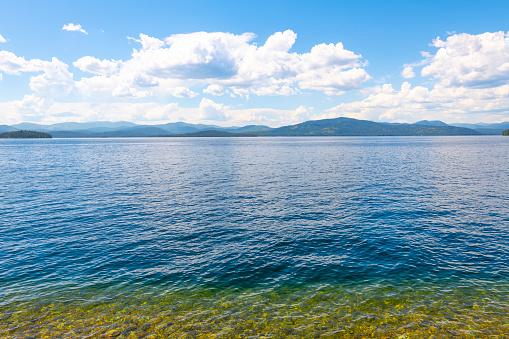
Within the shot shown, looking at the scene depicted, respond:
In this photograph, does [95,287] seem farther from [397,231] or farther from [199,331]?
[397,231]

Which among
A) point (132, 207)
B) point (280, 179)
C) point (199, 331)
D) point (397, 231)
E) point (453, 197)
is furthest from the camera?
point (280, 179)

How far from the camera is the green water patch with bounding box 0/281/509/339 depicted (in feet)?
61.3

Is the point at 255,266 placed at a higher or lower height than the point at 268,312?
higher

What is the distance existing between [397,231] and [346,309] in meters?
20.3

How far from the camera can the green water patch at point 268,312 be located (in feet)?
61.3

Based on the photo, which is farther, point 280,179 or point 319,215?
point 280,179

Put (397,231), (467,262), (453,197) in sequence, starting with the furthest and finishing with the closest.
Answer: (453,197) < (397,231) < (467,262)

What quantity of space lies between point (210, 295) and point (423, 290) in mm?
17560

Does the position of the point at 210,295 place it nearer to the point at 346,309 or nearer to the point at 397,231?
the point at 346,309

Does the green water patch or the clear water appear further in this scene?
the clear water

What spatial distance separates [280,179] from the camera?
79.6 m

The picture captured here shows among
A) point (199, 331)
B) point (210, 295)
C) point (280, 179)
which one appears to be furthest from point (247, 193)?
point (199, 331)

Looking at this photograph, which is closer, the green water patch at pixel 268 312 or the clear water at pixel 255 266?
the green water patch at pixel 268 312

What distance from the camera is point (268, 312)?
20969 mm
